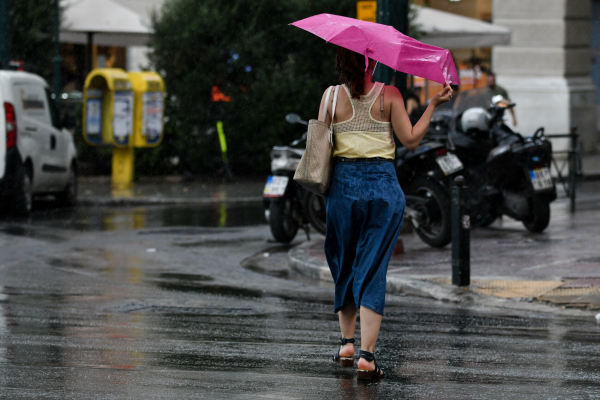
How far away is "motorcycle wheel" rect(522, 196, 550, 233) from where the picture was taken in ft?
38.2

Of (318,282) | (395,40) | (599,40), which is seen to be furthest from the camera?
(599,40)

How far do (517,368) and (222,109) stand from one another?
51.9 ft

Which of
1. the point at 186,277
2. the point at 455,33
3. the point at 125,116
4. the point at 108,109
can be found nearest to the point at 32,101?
the point at 125,116

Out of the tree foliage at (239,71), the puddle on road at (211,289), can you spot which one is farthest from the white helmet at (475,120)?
the tree foliage at (239,71)

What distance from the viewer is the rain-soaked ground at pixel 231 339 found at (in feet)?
15.4

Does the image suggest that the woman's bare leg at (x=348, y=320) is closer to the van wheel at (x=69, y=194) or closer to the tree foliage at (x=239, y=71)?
the van wheel at (x=69, y=194)

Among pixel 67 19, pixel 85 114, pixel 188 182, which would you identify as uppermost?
pixel 67 19

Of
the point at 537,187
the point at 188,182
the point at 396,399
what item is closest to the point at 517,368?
the point at 396,399

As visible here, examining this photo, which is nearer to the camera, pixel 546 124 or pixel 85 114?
pixel 85 114

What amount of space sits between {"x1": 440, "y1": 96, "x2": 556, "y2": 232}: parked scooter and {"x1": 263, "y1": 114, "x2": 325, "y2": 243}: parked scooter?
1694mm

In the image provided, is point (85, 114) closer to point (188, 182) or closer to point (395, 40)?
point (188, 182)

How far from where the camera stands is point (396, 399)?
4.50m

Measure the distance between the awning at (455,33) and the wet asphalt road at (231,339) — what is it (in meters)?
11.7

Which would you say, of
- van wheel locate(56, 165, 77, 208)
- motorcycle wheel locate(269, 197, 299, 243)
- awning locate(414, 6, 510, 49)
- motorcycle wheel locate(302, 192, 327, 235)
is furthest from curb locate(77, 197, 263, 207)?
awning locate(414, 6, 510, 49)
